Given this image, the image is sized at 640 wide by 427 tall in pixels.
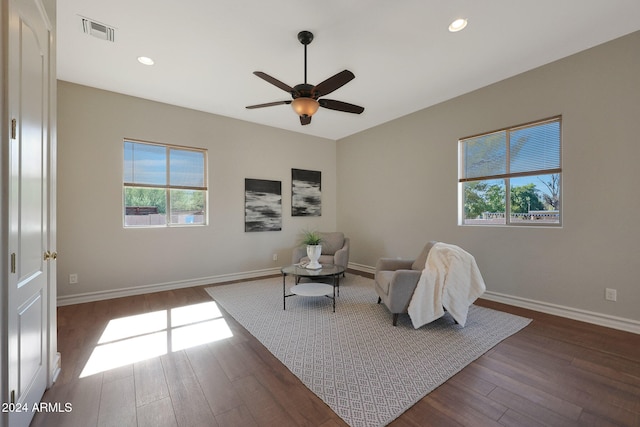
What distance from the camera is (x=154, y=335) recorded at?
2.67 m

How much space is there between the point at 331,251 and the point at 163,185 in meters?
3.12

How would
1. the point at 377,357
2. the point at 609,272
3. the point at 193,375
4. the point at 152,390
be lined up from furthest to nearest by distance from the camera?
the point at 609,272, the point at 377,357, the point at 193,375, the point at 152,390

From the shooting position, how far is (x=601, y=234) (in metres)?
2.80

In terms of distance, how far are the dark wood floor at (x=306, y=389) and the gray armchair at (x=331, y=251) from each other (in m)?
2.24

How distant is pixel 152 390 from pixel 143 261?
8.84 feet

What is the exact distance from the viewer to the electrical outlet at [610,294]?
8.97 feet

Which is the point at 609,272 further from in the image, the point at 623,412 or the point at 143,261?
the point at 143,261

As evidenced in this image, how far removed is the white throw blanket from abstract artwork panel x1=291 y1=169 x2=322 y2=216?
3.31m

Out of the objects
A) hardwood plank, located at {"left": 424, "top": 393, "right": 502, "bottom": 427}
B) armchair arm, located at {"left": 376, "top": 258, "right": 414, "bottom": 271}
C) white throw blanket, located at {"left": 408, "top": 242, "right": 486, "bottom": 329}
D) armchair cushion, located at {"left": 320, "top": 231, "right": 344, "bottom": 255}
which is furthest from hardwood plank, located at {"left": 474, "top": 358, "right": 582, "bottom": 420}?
armchair cushion, located at {"left": 320, "top": 231, "right": 344, "bottom": 255}

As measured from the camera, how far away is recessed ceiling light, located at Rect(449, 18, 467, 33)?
241 centimetres

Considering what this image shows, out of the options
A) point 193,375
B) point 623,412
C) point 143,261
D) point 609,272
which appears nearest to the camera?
point 623,412

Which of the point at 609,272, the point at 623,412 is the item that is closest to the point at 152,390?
the point at 623,412

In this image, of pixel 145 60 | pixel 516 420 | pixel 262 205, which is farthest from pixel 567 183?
pixel 145 60

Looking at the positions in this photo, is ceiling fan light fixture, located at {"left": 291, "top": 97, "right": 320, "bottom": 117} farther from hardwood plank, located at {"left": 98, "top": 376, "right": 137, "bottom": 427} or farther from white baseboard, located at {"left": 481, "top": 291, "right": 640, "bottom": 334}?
white baseboard, located at {"left": 481, "top": 291, "right": 640, "bottom": 334}
